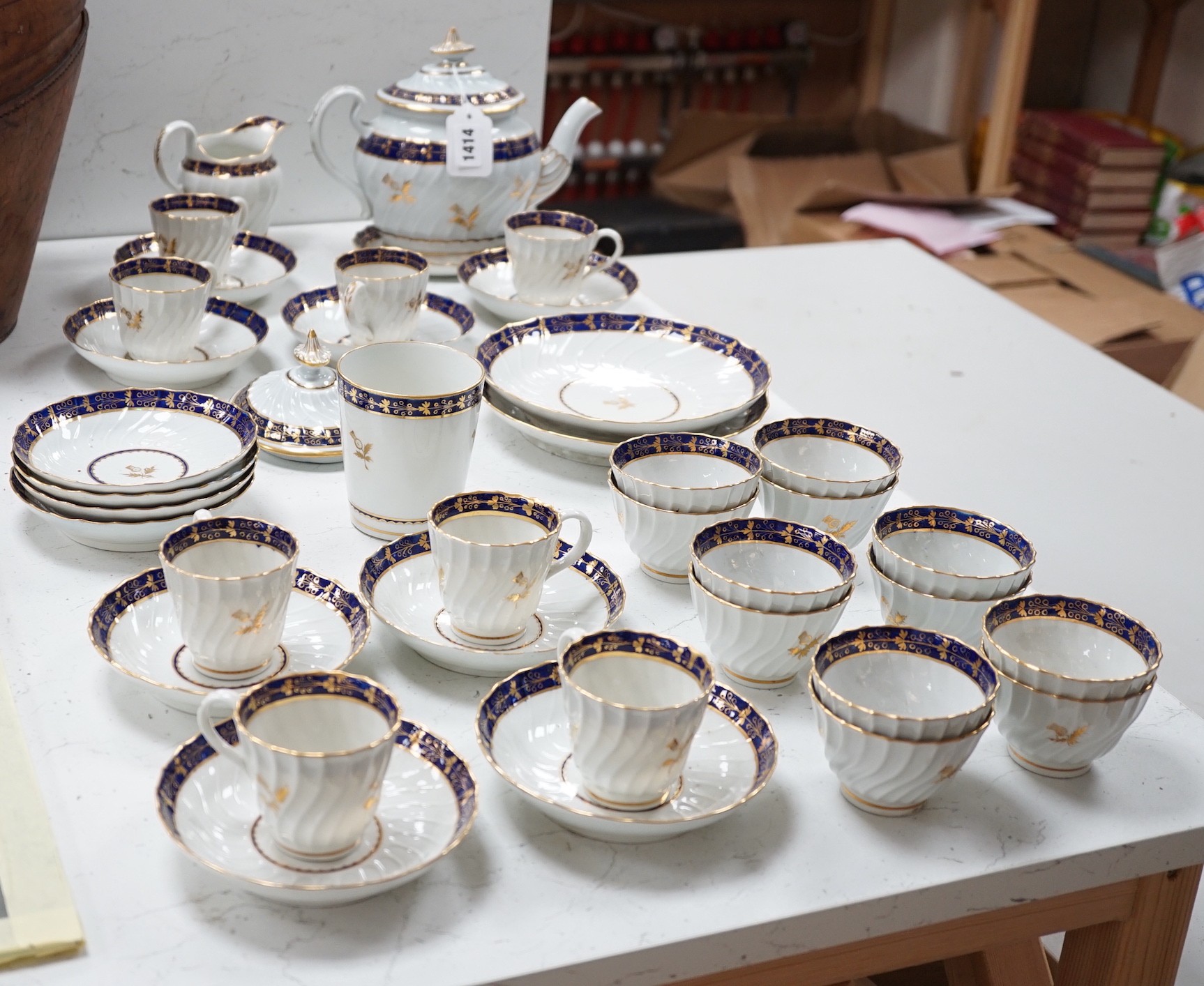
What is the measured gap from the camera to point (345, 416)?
98 centimetres

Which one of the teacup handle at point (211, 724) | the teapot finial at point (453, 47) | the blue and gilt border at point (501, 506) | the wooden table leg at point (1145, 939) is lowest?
the wooden table leg at point (1145, 939)

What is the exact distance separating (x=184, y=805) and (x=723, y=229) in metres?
2.53

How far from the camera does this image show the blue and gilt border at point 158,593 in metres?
0.83

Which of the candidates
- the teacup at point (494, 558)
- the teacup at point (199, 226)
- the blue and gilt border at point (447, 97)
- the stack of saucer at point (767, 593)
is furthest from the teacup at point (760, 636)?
the blue and gilt border at point (447, 97)

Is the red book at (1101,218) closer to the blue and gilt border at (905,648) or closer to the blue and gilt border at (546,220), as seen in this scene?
the blue and gilt border at (546,220)

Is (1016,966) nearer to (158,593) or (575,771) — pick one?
(575,771)

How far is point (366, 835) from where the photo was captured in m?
0.70

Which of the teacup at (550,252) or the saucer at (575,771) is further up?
the teacup at (550,252)

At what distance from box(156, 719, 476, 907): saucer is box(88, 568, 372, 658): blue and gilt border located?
A: 11 centimetres

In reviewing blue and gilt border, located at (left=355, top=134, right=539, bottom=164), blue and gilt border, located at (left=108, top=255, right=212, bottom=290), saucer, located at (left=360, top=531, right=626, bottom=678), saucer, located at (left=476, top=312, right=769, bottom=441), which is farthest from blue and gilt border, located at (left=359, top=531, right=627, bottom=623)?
blue and gilt border, located at (left=355, top=134, right=539, bottom=164)

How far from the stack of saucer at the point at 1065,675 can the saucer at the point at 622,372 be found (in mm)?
377

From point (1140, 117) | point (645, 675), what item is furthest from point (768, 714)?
point (1140, 117)

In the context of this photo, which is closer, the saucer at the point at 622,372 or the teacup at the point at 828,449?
the teacup at the point at 828,449

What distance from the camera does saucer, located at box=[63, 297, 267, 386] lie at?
1192mm
